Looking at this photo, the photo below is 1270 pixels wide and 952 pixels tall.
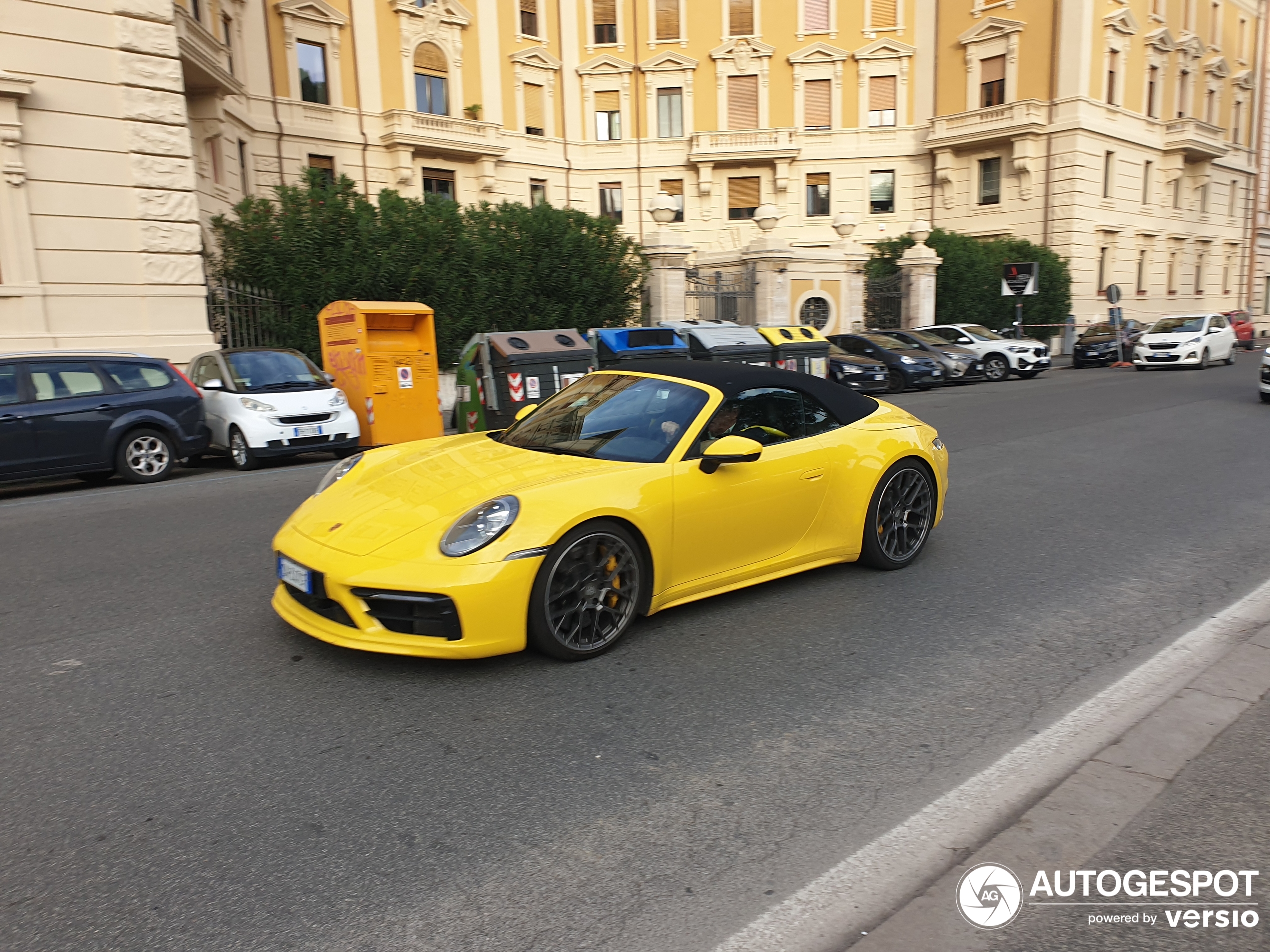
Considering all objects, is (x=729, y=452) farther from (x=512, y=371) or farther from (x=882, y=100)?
(x=882, y=100)

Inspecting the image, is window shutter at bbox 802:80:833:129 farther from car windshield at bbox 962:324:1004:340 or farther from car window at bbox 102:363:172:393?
car window at bbox 102:363:172:393

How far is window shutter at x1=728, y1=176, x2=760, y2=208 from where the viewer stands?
36750 millimetres

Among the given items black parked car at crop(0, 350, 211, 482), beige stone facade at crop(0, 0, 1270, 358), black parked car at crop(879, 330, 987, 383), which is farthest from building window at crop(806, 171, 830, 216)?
black parked car at crop(0, 350, 211, 482)

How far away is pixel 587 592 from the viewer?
4.10m

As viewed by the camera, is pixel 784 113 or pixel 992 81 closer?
pixel 992 81

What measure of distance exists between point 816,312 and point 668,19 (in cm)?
1742

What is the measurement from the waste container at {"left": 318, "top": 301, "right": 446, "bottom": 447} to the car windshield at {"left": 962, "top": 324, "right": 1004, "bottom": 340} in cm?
1650

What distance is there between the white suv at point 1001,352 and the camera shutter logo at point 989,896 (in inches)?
874

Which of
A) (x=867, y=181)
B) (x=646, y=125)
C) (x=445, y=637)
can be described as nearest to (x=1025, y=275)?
(x=867, y=181)

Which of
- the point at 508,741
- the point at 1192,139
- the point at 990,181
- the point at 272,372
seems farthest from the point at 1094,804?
the point at 1192,139

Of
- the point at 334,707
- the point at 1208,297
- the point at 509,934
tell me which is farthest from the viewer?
the point at 1208,297

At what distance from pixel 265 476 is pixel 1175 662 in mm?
8897

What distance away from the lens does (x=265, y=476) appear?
396 inches

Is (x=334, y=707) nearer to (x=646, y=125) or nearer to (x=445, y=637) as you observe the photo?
(x=445, y=637)
